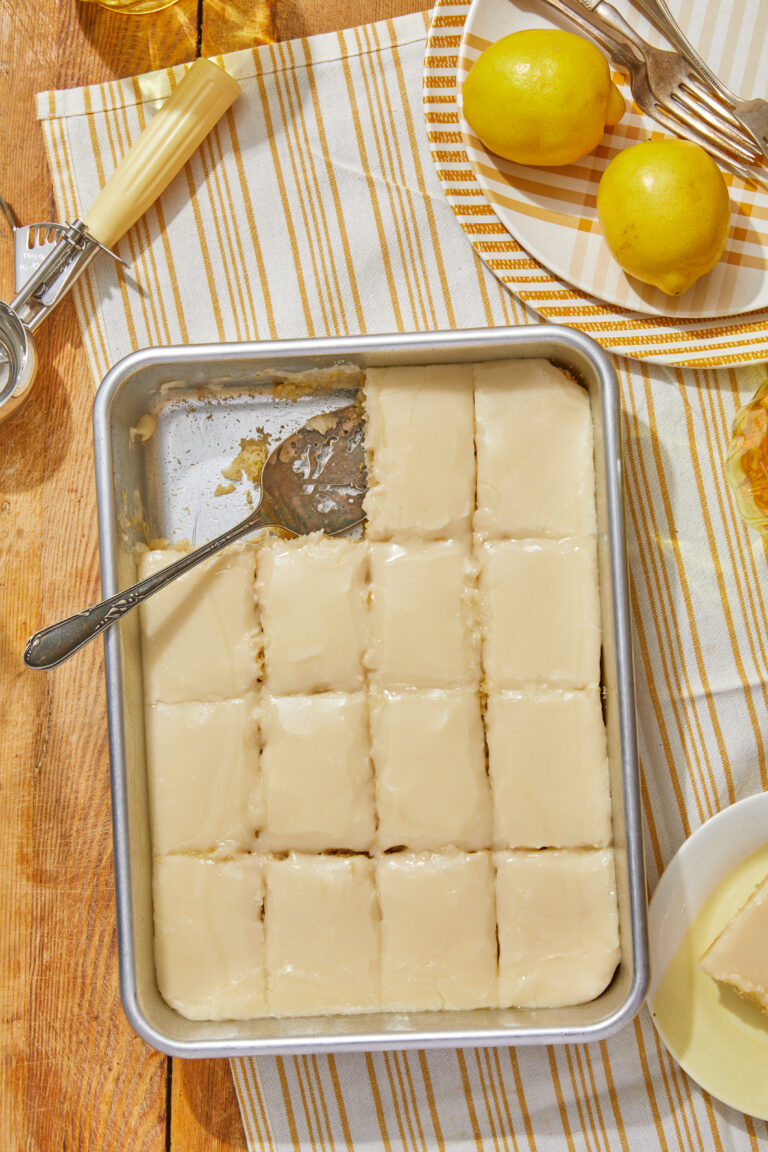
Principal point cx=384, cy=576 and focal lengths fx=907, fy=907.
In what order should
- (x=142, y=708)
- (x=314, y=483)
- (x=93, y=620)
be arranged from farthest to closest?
1. (x=314, y=483)
2. (x=142, y=708)
3. (x=93, y=620)

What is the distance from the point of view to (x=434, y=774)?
73.0 inches

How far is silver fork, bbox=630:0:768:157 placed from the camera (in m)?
1.94

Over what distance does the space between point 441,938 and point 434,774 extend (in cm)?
33

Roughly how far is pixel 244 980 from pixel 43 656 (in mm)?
776

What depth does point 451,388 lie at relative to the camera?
1.88 meters

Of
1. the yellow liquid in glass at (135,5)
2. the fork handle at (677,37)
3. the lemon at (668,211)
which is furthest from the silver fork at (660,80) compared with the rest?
the yellow liquid in glass at (135,5)

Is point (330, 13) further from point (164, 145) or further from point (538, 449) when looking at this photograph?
point (538, 449)

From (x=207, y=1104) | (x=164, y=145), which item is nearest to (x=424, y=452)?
(x=164, y=145)

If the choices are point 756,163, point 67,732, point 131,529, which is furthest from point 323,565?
point 756,163

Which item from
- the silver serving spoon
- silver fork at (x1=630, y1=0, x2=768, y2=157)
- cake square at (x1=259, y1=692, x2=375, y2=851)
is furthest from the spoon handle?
silver fork at (x1=630, y1=0, x2=768, y2=157)

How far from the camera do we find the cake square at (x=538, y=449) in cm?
185

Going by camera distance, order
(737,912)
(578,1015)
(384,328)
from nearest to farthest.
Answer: (578,1015), (737,912), (384,328)

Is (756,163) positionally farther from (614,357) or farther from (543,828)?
(543,828)

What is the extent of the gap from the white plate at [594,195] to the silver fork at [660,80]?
0.13ft
